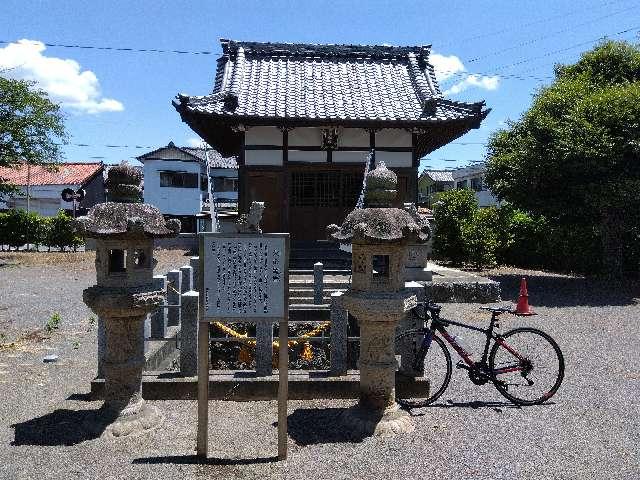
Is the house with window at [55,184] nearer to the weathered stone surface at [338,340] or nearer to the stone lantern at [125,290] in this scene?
the stone lantern at [125,290]

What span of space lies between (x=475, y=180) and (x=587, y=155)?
3893 cm

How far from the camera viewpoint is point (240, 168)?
14633mm

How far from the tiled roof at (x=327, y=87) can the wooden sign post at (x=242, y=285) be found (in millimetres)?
9224

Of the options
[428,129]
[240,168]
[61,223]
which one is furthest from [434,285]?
[61,223]

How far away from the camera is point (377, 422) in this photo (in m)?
5.05

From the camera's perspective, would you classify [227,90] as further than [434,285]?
Yes

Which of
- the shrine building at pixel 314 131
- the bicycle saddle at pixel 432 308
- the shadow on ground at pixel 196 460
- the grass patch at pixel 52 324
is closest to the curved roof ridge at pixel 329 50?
the shrine building at pixel 314 131

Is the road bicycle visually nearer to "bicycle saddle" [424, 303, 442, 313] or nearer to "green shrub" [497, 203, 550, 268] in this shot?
"bicycle saddle" [424, 303, 442, 313]

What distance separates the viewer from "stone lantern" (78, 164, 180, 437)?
4.98m

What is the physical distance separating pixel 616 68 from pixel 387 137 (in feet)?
32.7

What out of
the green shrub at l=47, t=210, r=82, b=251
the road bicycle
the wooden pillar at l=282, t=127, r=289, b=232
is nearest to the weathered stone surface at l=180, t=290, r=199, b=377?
the road bicycle

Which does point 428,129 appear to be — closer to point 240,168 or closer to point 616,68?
point 240,168

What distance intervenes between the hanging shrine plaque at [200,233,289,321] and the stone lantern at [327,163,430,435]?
798mm

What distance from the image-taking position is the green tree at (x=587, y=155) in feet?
46.9
